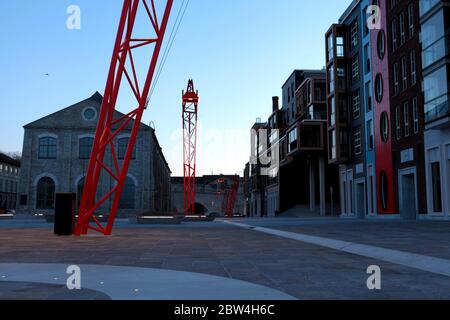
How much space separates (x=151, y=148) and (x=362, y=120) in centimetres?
2605

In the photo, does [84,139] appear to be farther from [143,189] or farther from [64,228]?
[64,228]

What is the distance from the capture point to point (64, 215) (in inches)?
714

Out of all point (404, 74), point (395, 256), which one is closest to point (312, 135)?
point (404, 74)

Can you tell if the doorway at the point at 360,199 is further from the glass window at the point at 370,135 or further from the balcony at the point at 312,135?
the balcony at the point at 312,135

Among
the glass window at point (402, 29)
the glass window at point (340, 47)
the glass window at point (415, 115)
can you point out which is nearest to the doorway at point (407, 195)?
the glass window at point (415, 115)

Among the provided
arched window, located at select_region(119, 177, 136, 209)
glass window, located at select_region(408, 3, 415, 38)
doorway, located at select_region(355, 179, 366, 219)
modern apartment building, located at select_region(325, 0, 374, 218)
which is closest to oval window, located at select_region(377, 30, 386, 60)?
modern apartment building, located at select_region(325, 0, 374, 218)

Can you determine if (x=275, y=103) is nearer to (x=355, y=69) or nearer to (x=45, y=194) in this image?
(x=355, y=69)

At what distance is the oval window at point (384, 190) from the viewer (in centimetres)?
3872

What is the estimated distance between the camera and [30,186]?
2248 inches

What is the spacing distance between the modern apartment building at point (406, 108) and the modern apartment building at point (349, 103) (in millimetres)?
6007

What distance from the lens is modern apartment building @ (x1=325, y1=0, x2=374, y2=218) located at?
44.2 m

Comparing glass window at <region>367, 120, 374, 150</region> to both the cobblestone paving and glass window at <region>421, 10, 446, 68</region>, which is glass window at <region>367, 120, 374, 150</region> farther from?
the cobblestone paving

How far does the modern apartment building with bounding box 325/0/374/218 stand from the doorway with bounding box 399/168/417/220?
24.3 feet

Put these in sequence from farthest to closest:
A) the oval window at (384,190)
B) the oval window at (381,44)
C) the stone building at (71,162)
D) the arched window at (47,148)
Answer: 1. the arched window at (47,148)
2. the stone building at (71,162)
3. the oval window at (381,44)
4. the oval window at (384,190)
